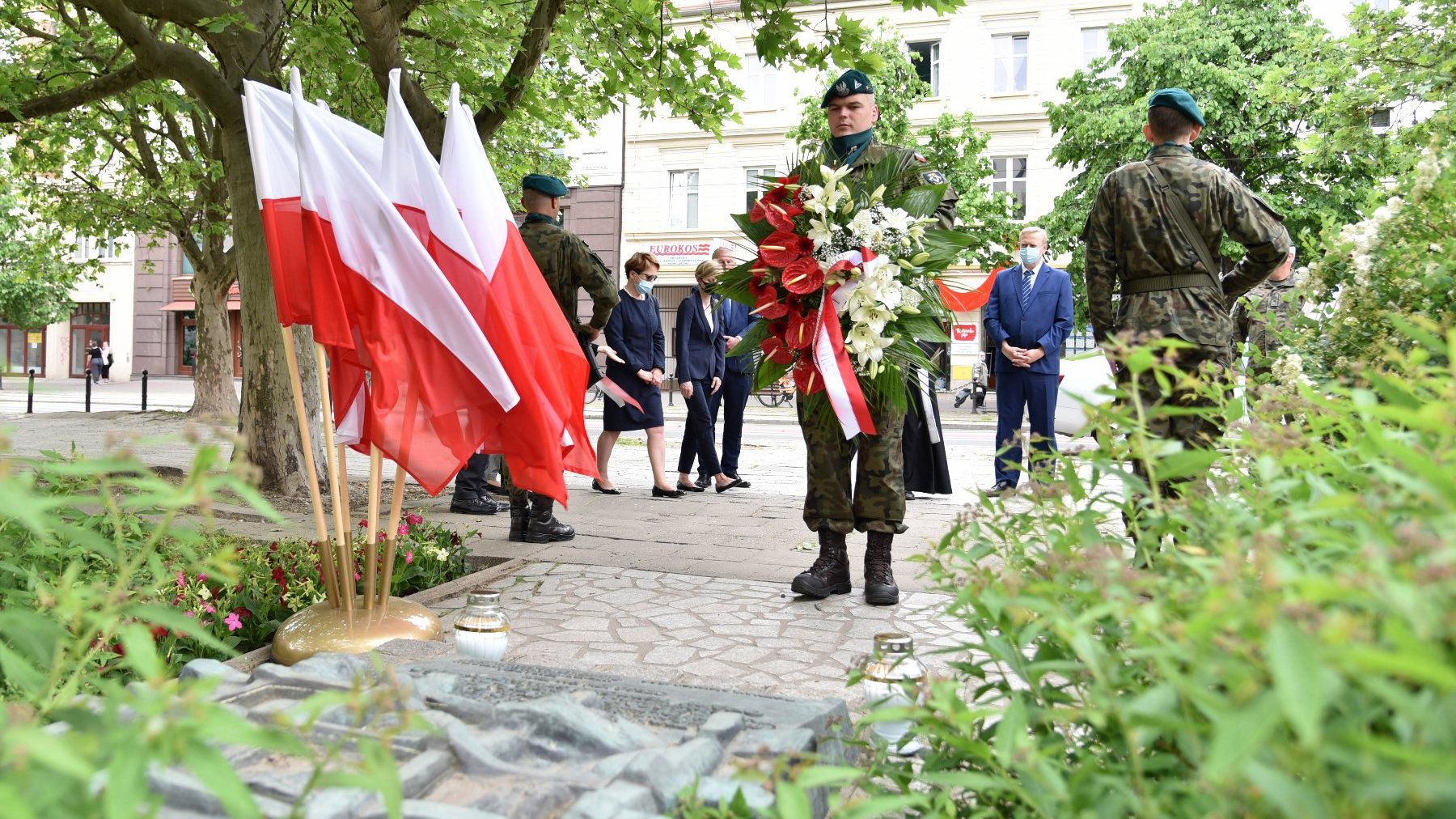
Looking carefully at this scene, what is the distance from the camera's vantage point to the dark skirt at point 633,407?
9.23 m

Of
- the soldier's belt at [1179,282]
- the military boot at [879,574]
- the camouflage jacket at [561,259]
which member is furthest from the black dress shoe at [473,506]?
the soldier's belt at [1179,282]

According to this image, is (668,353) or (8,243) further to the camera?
(8,243)

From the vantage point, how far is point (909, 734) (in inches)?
77.7

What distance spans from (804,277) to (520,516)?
286cm

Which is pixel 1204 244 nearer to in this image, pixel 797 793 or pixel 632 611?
pixel 632 611

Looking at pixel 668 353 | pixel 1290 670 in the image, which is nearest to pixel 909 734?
pixel 1290 670

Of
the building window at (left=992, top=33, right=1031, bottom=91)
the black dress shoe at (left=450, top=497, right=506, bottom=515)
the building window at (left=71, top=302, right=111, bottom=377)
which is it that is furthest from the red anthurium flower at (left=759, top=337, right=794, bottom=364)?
the building window at (left=71, top=302, right=111, bottom=377)

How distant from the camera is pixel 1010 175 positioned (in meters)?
32.1

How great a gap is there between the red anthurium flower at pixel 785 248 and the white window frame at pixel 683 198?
100 feet

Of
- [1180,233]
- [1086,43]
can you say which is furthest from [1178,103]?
[1086,43]

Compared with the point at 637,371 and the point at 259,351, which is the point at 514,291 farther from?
the point at 637,371

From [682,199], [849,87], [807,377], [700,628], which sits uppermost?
[682,199]

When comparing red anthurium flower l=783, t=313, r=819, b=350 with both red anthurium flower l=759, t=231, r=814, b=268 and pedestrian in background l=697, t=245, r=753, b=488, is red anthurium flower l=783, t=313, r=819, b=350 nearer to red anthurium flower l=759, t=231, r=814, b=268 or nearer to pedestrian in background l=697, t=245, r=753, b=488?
red anthurium flower l=759, t=231, r=814, b=268

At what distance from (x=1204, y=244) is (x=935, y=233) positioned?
1.38 metres
